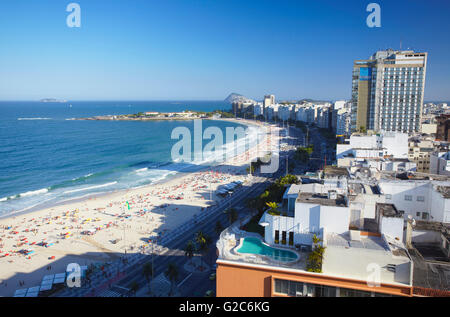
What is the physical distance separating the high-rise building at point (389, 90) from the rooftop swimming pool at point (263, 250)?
2007 inches

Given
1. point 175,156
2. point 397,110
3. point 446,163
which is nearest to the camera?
point 446,163

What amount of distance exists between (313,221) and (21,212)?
118ft

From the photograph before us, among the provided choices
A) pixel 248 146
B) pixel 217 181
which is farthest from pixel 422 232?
pixel 248 146

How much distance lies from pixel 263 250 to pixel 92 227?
24570mm

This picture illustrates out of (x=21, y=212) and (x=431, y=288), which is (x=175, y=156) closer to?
(x=21, y=212)

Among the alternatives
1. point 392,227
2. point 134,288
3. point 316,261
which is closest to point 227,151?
point 134,288

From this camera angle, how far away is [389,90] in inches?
2391

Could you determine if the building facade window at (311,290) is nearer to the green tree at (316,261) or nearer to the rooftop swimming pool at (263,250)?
the green tree at (316,261)

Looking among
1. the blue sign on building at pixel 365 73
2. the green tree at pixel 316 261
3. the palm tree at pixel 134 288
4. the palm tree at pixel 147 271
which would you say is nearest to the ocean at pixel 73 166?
the palm tree at pixel 147 271

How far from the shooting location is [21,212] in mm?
36844

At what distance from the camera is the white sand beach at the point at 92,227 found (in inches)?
995

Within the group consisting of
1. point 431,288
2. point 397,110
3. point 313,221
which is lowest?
point 431,288
